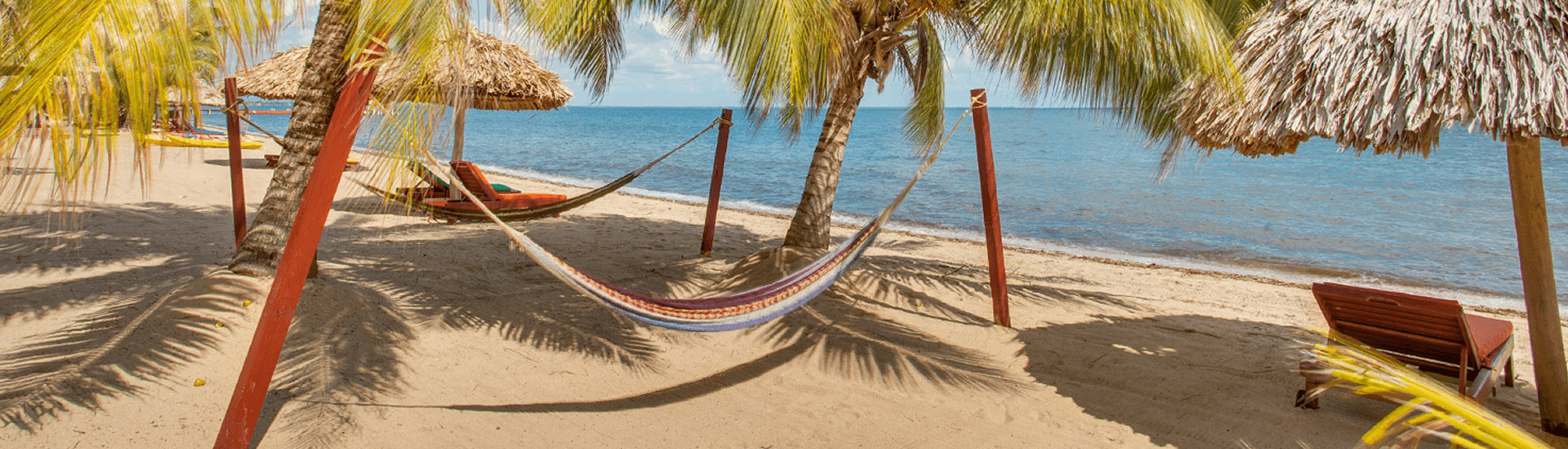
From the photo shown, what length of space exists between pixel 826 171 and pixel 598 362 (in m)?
2.08

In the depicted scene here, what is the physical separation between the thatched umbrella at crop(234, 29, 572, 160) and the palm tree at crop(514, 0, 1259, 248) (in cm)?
71

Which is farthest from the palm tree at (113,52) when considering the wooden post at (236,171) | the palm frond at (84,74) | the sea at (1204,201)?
the sea at (1204,201)

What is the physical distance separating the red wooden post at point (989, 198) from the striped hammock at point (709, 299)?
31.5 inches

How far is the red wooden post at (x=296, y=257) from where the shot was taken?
80.8 inches

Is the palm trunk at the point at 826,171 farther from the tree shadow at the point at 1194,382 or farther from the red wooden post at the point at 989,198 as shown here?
the tree shadow at the point at 1194,382

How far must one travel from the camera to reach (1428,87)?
2385 mm

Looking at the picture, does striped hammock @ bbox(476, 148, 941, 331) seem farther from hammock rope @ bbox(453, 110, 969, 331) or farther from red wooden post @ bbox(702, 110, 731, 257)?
red wooden post @ bbox(702, 110, 731, 257)

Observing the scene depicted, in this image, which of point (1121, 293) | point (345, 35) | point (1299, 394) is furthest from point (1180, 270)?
point (345, 35)

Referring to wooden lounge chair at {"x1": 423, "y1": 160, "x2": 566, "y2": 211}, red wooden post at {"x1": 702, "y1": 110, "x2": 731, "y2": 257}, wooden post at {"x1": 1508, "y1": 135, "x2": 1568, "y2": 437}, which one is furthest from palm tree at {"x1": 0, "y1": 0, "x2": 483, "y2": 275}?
wooden lounge chair at {"x1": 423, "y1": 160, "x2": 566, "y2": 211}

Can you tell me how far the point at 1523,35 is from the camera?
7.66 ft

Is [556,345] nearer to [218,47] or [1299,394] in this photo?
[218,47]

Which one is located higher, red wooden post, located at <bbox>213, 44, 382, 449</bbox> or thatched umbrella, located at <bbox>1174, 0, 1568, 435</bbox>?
thatched umbrella, located at <bbox>1174, 0, 1568, 435</bbox>

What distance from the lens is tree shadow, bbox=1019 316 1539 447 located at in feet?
9.38

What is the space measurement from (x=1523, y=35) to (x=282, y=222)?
4.41m
